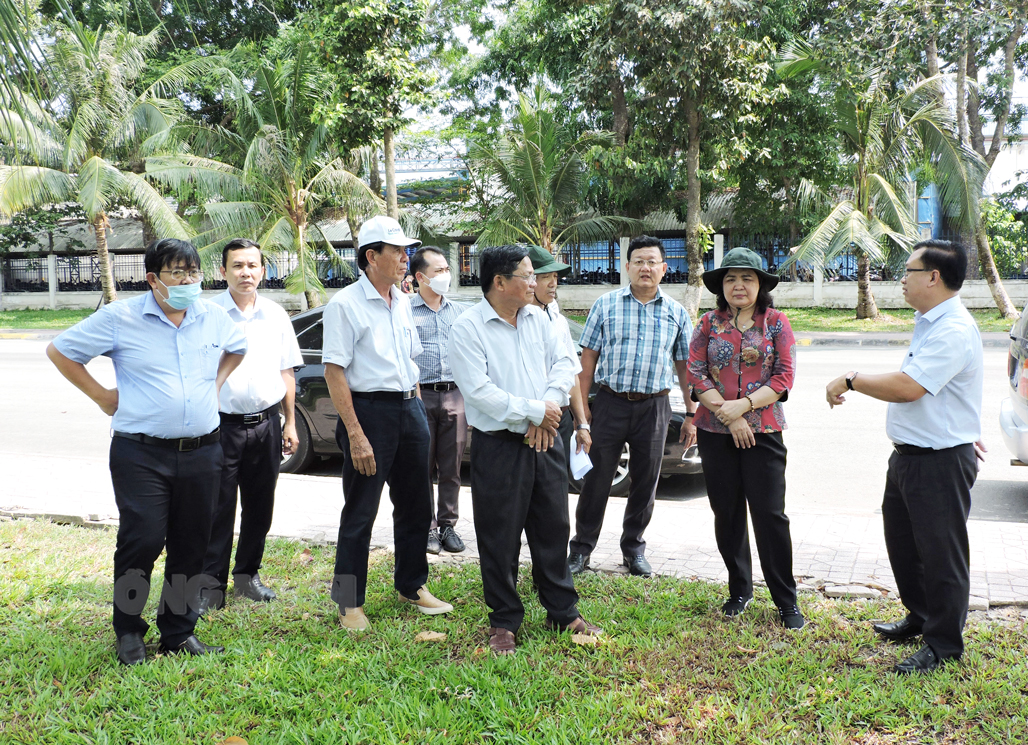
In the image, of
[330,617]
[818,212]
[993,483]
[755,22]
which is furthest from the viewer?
[818,212]

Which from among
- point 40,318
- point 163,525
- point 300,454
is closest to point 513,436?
point 163,525

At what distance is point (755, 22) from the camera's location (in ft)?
67.2

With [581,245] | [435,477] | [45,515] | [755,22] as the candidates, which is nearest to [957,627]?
[435,477]

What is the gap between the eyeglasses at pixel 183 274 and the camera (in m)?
3.42

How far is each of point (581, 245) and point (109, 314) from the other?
24.0 m

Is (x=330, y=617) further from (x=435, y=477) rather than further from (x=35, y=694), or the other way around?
(x=435, y=477)

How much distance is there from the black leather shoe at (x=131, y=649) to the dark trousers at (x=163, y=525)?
0.09ft

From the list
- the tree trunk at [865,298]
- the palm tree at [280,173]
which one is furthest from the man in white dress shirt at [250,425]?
the tree trunk at [865,298]

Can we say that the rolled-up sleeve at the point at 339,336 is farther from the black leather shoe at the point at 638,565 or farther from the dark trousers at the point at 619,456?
the black leather shoe at the point at 638,565

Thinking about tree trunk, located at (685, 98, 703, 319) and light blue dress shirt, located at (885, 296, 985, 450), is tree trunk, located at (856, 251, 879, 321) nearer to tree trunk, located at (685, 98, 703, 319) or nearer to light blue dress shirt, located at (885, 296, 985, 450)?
tree trunk, located at (685, 98, 703, 319)

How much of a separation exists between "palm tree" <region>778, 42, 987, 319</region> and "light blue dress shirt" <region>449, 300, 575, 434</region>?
15.0 metres

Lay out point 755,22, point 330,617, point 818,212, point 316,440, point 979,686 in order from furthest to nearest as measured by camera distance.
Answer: point 818,212
point 755,22
point 316,440
point 330,617
point 979,686

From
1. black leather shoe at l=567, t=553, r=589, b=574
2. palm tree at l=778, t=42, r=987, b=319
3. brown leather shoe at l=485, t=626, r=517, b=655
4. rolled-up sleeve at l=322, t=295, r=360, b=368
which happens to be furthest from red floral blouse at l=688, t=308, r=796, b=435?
palm tree at l=778, t=42, r=987, b=319

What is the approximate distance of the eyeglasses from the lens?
11.2 ft
